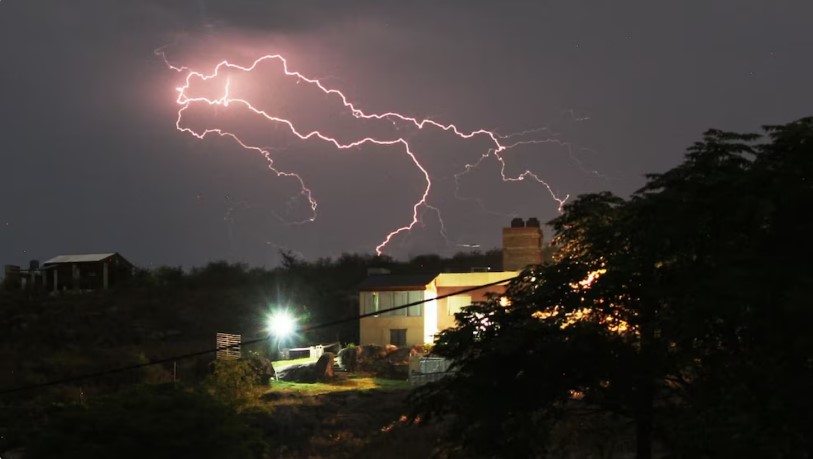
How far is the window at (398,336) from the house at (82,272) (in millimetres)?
30984

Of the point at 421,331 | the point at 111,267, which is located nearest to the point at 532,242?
the point at 421,331

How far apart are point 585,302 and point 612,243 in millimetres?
957

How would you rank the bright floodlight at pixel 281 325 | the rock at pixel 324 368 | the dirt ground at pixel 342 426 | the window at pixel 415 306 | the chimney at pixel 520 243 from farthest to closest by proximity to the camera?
1. the bright floodlight at pixel 281 325
2. the window at pixel 415 306
3. the chimney at pixel 520 243
4. the rock at pixel 324 368
5. the dirt ground at pixel 342 426

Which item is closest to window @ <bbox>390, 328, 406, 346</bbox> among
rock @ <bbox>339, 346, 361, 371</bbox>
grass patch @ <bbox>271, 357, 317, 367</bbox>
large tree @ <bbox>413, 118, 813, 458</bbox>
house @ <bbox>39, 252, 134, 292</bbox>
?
grass patch @ <bbox>271, 357, 317, 367</bbox>

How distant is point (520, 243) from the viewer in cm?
3762

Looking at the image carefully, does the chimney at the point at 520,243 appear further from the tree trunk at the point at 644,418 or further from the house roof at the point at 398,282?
the tree trunk at the point at 644,418

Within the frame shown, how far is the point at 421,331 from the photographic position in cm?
4178

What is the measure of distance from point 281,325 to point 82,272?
2660 centimetres

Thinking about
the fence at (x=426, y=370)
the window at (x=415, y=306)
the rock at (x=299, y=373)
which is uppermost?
the window at (x=415, y=306)

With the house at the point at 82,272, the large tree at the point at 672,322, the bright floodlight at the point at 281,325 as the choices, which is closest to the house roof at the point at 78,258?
the house at the point at 82,272

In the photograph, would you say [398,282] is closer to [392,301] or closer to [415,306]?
[392,301]

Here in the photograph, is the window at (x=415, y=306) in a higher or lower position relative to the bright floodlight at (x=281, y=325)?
higher

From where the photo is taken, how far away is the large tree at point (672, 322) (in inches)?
404

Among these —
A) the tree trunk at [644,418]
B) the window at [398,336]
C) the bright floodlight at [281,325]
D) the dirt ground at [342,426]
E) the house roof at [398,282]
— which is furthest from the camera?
the bright floodlight at [281,325]
